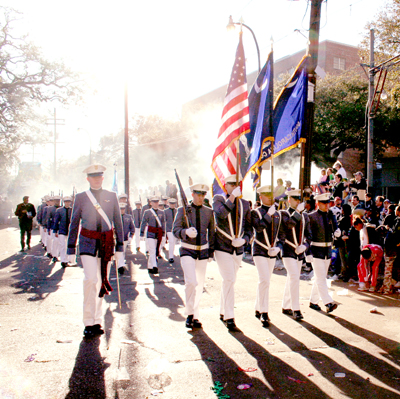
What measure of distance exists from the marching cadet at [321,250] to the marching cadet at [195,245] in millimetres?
1866

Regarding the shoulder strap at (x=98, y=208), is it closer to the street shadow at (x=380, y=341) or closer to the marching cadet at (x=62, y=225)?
the street shadow at (x=380, y=341)

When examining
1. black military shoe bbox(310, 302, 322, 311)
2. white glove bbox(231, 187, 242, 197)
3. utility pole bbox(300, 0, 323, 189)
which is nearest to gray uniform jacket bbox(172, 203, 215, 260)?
white glove bbox(231, 187, 242, 197)

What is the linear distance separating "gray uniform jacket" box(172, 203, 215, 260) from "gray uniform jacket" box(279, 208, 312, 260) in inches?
52.2

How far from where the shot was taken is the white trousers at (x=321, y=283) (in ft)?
22.2

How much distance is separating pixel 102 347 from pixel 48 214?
1028cm

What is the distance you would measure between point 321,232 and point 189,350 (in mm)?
3283

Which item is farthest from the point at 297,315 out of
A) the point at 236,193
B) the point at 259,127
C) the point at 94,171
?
the point at 94,171

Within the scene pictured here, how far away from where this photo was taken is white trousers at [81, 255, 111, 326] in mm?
5621

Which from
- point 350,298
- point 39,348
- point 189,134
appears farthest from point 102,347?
point 189,134

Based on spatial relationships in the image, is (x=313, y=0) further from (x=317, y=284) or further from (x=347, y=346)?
(x=347, y=346)

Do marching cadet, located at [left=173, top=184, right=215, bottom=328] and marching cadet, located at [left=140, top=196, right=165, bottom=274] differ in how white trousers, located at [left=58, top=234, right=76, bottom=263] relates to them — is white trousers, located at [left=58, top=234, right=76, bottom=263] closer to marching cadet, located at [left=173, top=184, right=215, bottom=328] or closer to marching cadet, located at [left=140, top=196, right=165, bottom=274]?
marching cadet, located at [left=140, top=196, right=165, bottom=274]

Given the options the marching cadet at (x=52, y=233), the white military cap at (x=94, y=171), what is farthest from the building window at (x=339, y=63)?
the white military cap at (x=94, y=171)

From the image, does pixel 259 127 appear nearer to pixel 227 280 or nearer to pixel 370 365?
pixel 227 280

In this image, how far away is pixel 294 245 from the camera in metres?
6.92
